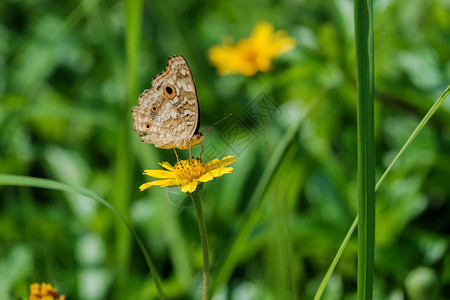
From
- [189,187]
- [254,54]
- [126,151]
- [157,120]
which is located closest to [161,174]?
[189,187]

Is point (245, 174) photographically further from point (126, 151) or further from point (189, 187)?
point (189, 187)

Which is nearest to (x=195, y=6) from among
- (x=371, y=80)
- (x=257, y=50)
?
(x=257, y=50)

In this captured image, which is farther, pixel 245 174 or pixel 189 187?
pixel 245 174

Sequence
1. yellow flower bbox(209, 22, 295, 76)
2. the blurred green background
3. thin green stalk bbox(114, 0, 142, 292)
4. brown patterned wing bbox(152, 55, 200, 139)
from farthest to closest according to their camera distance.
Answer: yellow flower bbox(209, 22, 295, 76), the blurred green background, thin green stalk bbox(114, 0, 142, 292), brown patterned wing bbox(152, 55, 200, 139)

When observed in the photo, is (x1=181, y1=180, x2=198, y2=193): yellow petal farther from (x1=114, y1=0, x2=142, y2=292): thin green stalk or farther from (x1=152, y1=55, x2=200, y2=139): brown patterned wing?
(x1=114, y1=0, x2=142, y2=292): thin green stalk

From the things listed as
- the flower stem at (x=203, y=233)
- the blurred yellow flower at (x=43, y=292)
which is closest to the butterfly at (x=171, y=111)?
the flower stem at (x=203, y=233)

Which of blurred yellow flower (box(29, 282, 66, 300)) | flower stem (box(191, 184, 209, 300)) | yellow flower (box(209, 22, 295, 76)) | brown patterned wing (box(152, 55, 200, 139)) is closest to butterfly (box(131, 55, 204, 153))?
brown patterned wing (box(152, 55, 200, 139))
